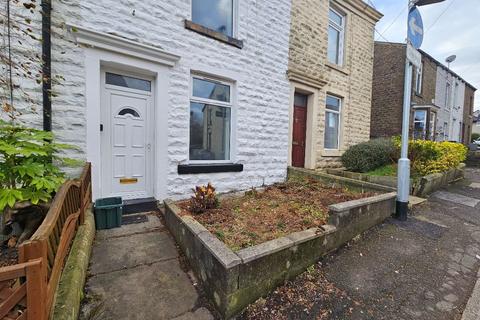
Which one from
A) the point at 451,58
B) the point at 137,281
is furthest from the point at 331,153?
the point at 451,58

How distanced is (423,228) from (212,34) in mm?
5497

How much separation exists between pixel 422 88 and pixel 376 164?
1138 cm

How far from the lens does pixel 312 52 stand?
7.21 m

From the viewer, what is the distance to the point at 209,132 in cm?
521

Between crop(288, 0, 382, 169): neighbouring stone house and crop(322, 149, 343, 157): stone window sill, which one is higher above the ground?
crop(288, 0, 382, 169): neighbouring stone house

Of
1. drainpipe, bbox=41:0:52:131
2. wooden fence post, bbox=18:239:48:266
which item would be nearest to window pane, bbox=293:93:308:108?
drainpipe, bbox=41:0:52:131

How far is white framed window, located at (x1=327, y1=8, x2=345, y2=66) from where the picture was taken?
8156mm

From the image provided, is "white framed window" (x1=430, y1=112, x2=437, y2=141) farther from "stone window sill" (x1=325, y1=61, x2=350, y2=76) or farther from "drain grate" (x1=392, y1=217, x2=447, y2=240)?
"drain grate" (x1=392, y1=217, x2=447, y2=240)

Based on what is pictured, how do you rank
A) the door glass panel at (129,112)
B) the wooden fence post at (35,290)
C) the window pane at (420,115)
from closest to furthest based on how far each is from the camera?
the wooden fence post at (35,290)
the door glass panel at (129,112)
the window pane at (420,115)

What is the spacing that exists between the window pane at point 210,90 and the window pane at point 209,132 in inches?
8.0

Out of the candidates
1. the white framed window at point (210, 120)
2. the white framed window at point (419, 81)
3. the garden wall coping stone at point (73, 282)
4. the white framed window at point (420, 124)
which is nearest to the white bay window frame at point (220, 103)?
the white framed window at point (210, 120)

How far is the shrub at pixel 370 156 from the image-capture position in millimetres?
7734

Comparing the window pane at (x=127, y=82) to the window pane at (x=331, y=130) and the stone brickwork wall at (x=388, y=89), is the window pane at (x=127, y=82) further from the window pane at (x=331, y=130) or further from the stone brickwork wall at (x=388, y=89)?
the stone brickwork wall at (x=388, y=89)

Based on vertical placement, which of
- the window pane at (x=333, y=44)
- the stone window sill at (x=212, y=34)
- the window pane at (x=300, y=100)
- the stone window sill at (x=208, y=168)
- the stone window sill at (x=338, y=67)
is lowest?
the stone window sill at (x=208, y=168)
